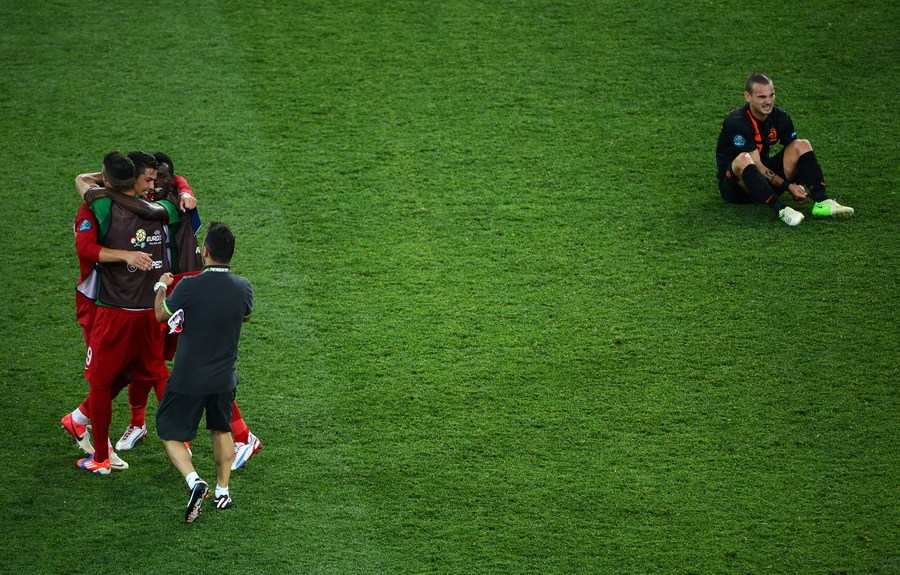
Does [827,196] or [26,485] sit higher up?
[827,196]

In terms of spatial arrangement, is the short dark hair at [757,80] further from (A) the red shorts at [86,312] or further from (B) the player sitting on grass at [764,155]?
(A) the red shorts at [86,312]

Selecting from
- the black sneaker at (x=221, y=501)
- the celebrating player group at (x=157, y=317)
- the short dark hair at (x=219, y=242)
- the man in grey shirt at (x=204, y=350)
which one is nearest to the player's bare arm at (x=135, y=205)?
the celebrating player group at (x=157, y=317)

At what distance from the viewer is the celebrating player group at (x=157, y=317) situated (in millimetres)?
4359

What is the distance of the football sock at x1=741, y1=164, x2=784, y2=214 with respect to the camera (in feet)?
21.7

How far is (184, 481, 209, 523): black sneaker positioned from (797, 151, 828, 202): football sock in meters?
4.41

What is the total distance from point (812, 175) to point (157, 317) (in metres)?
4.42

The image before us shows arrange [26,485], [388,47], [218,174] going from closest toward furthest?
[26,485] < [218,174] < [388,47]

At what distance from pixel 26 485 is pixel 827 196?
5.25 metres

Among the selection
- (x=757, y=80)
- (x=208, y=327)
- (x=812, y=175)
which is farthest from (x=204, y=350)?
(x=812, y=175)

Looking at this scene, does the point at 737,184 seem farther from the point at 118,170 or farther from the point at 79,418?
the point at 79,418

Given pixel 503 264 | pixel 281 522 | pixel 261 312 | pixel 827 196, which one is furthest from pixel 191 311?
pixel 827 196

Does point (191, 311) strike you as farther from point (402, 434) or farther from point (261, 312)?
point (261, 312)

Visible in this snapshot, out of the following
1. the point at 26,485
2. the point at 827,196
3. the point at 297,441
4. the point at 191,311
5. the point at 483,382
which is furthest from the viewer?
the point at 827,196

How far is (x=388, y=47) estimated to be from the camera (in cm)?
869
